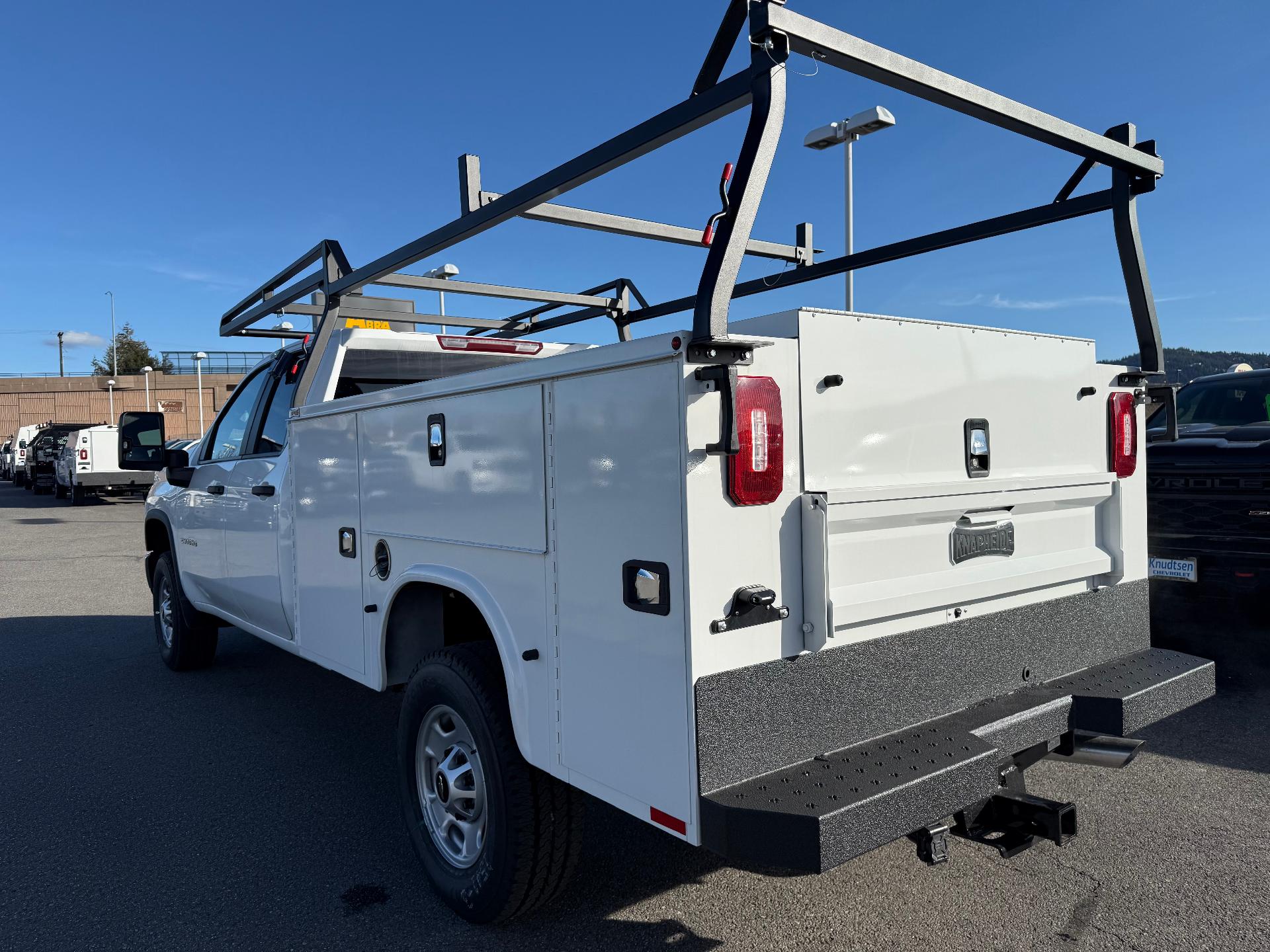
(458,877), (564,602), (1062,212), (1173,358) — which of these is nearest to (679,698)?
(564,602)

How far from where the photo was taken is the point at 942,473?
2.91 m

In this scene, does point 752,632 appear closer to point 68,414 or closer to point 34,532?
point 34,532

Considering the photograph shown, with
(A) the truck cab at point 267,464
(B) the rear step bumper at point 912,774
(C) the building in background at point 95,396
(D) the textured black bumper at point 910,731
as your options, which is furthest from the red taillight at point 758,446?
(C) the building in background at point 95,396

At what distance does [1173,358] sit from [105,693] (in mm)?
6486

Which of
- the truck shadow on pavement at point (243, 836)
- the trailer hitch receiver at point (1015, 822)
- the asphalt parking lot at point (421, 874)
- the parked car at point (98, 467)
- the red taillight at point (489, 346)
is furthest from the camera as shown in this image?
the parked car at point (98, 467)

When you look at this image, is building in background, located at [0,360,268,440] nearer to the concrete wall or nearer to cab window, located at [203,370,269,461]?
the concrete wall

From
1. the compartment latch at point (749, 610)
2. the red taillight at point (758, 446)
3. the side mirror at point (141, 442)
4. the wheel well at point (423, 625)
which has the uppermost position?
the side mirror at point (141, 442)

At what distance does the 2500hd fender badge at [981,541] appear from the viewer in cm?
292

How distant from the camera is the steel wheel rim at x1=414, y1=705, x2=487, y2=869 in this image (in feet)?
10.4

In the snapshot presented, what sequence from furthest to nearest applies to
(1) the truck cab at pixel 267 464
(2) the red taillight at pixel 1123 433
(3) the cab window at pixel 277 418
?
(3) the cab window at pixel 277 418
(1) the truck cab at pixel 267 464
(2) the red taillight at pixel 1123 433

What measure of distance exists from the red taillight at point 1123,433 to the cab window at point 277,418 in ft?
12.1

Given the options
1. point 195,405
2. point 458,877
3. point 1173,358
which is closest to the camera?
point 458,877

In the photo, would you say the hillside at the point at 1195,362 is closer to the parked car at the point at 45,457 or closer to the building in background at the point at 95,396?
the parked car at the point at 45,457

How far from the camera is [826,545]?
2508 millimetres
